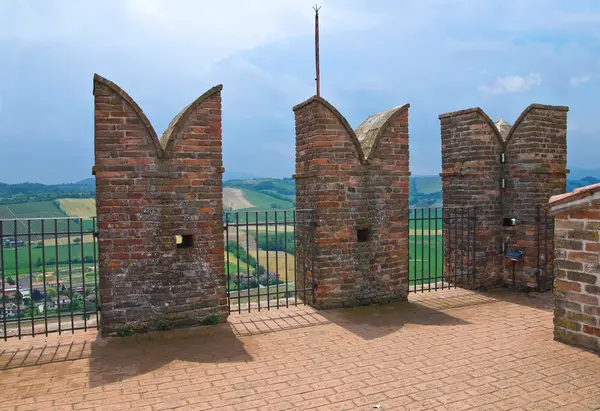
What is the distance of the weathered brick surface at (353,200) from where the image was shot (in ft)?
24.6

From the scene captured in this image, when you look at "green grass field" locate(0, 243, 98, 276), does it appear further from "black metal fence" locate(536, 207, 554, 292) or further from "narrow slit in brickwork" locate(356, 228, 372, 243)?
"black metal fence" locate(536, 207, 554, 292)

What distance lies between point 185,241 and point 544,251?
693 cm

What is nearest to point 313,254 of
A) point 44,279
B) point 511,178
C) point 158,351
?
point 158,351

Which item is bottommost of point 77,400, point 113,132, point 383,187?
point 77,400

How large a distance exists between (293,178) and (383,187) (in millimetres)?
1591

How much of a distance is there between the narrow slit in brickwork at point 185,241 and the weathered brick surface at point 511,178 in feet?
18.7

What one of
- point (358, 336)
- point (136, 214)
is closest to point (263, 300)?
point (358, 336)

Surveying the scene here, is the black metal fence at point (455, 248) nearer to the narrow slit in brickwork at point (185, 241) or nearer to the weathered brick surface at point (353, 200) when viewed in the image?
the weathered brick surface at point (353, 200)

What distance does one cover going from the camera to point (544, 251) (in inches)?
356

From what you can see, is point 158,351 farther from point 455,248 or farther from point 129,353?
point 455,248

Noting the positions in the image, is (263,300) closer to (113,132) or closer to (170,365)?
(170,365)

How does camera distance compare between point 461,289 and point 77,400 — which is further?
point 461,289

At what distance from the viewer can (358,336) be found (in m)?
6.30

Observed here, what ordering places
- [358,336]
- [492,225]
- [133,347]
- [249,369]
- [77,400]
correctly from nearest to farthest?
[77,400], [249,369], [133,347], [358,336], [492,225]
